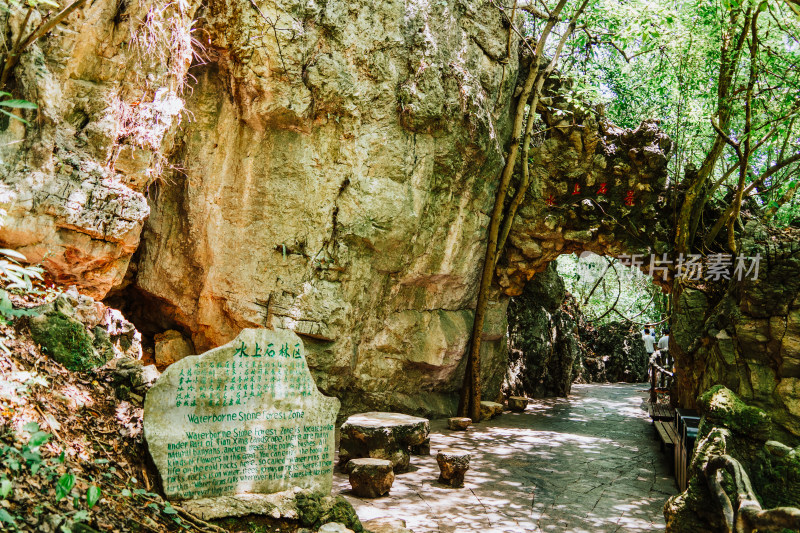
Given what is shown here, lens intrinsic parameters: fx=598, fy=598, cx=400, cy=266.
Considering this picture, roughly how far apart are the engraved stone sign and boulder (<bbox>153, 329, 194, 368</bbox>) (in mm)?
4218

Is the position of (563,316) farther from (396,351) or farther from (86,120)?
(86,120)

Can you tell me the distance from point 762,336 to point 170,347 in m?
8.33

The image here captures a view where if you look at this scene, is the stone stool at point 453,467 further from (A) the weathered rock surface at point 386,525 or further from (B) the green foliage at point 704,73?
(B) the green foliage at point 704,73

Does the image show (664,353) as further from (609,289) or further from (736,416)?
(736,416)

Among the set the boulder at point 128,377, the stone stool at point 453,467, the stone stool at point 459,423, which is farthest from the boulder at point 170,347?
the stone stool at point 453,467

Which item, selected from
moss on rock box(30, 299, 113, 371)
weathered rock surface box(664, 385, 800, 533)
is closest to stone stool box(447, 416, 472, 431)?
weathered rock surface box(664, 385, 800, 533)

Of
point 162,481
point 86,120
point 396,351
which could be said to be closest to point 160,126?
point 86,120

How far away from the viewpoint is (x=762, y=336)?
8227 mm

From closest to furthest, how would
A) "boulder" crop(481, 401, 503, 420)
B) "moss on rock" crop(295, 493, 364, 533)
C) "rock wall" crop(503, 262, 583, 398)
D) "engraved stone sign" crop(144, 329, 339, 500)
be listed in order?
"engraved stone sign" crop(144, 329, 339, 500)
"moss on rock" crop(295, 493, 364, 533)
"boulder" crop(481, 401, 503, 420)
"rock wall" crop(503, 262, 583, 398)

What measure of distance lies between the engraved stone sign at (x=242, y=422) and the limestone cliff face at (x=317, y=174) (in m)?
3.18

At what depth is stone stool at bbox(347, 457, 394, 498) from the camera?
582cm

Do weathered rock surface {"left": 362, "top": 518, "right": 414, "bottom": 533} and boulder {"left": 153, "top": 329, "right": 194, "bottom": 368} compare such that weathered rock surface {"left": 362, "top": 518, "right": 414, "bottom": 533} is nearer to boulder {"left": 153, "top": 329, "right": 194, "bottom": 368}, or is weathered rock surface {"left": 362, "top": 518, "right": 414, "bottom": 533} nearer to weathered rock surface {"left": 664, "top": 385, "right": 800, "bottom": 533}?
weathered rock surface {"left": 664, "top": 385, "right": 800, "bottom": 533}

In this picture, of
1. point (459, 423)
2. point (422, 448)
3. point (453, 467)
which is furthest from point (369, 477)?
point (459, 423)

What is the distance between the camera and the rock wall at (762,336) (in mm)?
7898
